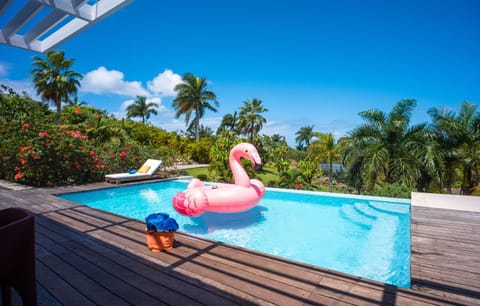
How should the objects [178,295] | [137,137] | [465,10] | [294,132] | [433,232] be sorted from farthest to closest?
[294,132], [137,137], [465,10], [433,232], [178,295]

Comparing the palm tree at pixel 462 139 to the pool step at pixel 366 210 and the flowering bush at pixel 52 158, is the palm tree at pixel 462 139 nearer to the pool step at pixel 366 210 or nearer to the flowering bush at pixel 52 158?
the pool step at pixel 366 210

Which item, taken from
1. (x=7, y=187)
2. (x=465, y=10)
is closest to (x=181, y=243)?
(x=7, y=187)

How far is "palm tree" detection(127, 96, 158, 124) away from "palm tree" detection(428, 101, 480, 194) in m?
44.0

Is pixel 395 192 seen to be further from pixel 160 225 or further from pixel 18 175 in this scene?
pixel 18 175

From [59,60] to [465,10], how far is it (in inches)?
1360

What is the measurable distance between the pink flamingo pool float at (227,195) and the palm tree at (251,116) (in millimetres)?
24340

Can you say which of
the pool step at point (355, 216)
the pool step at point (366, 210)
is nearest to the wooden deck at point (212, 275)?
the pool step at point (355, 216)

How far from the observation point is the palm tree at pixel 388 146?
9.24 meters

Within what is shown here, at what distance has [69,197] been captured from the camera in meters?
7.82

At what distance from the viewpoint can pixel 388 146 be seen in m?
9.73

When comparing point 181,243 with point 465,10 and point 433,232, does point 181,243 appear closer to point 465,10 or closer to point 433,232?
point 433,232

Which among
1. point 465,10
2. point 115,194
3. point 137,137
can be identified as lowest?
point 115,194

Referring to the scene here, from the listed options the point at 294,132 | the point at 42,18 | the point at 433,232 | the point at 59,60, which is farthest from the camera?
the point at 294,132

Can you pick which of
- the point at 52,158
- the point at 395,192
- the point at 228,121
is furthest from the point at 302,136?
the point at 52,158
